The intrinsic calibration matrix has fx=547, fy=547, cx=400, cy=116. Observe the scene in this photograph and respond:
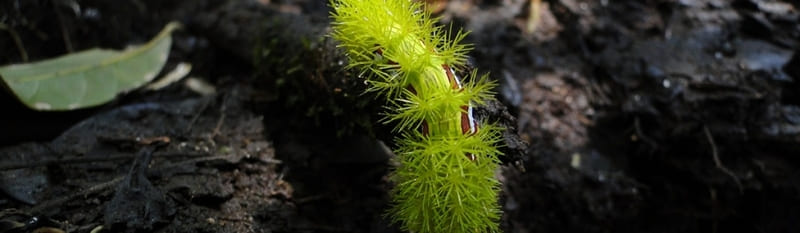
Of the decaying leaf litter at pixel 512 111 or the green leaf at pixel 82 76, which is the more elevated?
the green leaf at pixel 82 76

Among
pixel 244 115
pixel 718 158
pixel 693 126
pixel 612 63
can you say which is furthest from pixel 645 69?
pixel 244 115

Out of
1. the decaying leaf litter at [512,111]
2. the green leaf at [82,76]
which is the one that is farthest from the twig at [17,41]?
the green leaf at [82,76]

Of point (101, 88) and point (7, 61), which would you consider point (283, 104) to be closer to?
point (101, 88)

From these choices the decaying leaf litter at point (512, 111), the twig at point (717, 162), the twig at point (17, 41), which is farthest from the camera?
the twig at point (17, 41)

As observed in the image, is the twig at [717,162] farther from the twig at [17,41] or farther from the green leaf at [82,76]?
the twig at [17,41]

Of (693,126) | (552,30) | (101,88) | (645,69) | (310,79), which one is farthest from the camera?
(552,30)

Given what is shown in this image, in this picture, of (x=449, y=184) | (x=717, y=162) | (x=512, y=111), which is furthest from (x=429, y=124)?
(x=717, y=162)

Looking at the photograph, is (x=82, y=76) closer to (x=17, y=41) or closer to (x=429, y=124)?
(x=17, y=41)
